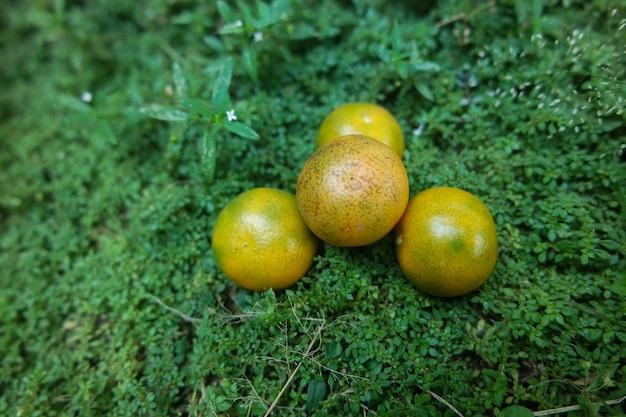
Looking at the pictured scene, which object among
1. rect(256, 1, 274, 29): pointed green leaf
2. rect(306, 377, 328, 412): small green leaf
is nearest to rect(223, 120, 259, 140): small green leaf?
rect(256, 1, 274, 29): pointed green leaf

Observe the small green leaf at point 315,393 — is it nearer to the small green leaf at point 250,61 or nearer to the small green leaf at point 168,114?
the small green leaf at point 168,114

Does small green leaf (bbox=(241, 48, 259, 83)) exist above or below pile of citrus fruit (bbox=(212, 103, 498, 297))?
above

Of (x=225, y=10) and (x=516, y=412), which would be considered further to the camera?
(x=225, y=10)

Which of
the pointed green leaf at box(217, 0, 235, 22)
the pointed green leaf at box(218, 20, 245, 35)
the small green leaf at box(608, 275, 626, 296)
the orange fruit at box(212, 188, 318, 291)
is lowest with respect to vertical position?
the orange fruit at box(212, 188, 318, 291)

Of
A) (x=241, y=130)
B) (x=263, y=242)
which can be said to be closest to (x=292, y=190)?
(x=241, y=130)

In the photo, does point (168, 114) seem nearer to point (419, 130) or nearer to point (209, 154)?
point (209, 154)

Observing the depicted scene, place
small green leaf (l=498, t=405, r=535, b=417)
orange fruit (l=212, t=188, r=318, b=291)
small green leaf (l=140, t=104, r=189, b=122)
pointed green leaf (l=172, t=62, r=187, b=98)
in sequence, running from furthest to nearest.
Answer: pointed green leaf (l=172, t=62, r=187, b=98), small green leaf (l=140, t=104, r=189, b=122), orange fruit (l=212, t=188, r=318, b=291), small green leaf (l=498, t=405, r=535, b=417)

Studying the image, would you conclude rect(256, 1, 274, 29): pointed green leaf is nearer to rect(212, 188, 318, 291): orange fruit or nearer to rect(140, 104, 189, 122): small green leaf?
rect(140, 104, 189, 122): small green leaf

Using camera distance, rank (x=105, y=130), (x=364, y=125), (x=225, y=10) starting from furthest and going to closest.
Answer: (x=105, y=130)
(x=225, y=10)
(x=364, y=125)
